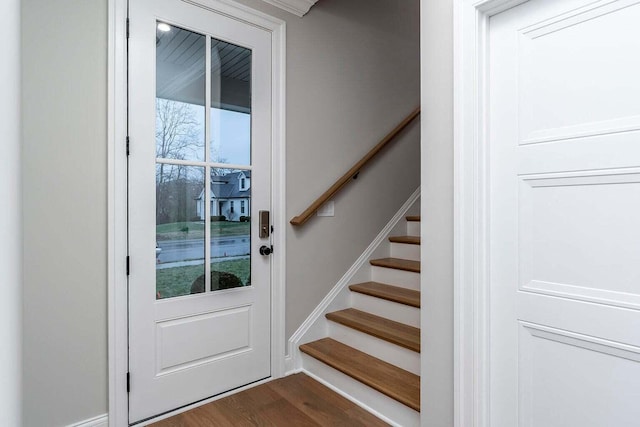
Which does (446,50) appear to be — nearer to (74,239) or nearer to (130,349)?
(74,239)

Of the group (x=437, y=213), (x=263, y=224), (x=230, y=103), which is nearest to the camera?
(x=437, y=213)

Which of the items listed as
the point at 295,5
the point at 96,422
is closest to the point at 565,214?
the point at 295,5

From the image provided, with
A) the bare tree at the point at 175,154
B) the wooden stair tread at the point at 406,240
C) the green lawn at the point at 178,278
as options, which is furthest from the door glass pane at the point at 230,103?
the wooden stair tread at the point at 406,240

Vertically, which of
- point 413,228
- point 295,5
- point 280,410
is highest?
point 295,5

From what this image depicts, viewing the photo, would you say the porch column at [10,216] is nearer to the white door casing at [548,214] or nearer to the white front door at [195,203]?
the white door casing at [548,214]

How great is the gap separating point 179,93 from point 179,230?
2.43 ft

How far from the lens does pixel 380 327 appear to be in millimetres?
2193

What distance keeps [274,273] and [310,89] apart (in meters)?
1.26

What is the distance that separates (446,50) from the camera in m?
1.48

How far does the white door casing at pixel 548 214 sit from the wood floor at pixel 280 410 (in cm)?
70

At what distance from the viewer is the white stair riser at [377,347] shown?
1.97 m

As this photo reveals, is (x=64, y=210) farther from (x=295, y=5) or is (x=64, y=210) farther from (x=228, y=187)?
(x=295, y=5)

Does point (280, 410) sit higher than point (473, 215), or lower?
lower

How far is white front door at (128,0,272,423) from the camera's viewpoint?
182cm
